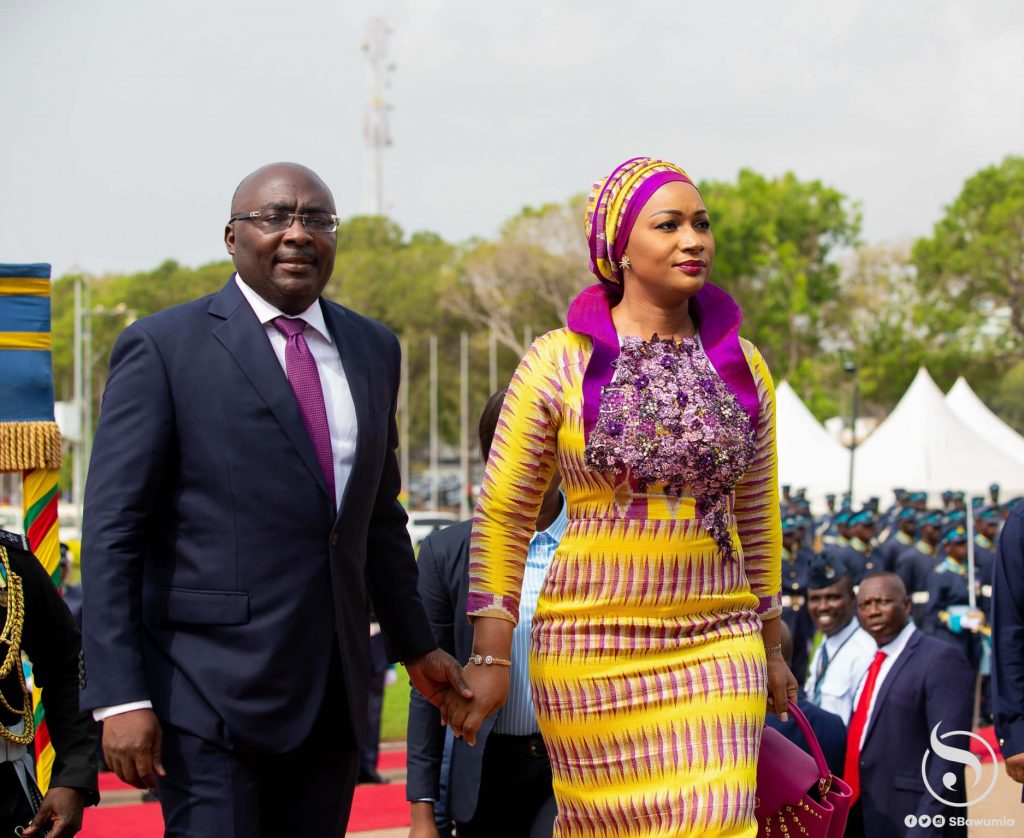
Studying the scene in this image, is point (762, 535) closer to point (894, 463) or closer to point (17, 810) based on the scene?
point (17, 810)

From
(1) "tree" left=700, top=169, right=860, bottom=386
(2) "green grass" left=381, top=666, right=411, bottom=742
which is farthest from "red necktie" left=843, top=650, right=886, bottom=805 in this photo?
(1) "tree" left=700, top=169, right=860, bottom=386

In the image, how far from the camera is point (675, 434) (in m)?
3.62

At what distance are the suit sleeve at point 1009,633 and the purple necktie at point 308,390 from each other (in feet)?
9.05

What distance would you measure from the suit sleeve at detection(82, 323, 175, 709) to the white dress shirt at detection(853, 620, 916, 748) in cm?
418

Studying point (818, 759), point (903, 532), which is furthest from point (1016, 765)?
point (903, 532)

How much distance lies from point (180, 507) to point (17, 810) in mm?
1019

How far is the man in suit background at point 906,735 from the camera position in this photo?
625cm

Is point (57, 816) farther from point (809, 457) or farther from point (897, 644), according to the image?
point (809, 457)

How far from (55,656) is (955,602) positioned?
12466 millimetres

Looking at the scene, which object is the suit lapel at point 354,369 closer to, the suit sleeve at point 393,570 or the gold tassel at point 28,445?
the suit sleeve at point 393,570

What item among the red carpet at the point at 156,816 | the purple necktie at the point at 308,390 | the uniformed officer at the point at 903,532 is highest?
the purple necktie at the point at 308,390

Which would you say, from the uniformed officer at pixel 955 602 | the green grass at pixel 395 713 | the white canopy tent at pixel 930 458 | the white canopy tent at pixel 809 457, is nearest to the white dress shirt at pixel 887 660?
the green grass at pixel 395 713

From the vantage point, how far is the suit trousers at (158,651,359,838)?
3168mm

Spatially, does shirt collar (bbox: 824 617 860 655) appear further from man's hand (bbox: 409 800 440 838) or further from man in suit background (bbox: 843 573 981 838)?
man's hand (bbox: 409 800 440 838)
